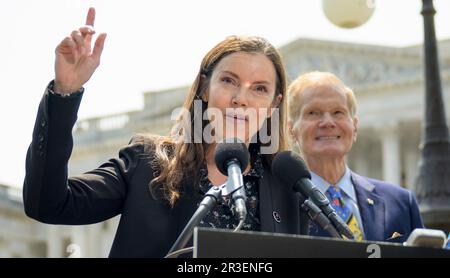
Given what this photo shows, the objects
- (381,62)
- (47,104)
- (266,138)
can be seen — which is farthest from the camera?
(381,62)

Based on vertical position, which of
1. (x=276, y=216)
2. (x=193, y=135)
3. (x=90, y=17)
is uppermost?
(x=90, y=17)

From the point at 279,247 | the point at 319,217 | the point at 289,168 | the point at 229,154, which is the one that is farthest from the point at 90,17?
the point at 279,247

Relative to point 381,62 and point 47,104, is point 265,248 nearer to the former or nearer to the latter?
point 47,104

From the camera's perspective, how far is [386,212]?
23.6ft

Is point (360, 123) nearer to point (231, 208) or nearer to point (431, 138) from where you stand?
point (431, 138)

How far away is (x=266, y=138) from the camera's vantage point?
5.90m

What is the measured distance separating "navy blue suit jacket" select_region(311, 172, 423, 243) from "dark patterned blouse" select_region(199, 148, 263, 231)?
1.54 meters

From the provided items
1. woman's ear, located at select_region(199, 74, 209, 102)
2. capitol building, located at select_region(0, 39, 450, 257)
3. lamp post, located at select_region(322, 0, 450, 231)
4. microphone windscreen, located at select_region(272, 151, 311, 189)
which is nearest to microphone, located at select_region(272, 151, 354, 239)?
microphone windscreen, located at select_region(272, 151, 311, 189)

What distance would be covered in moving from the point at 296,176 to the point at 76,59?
1.04 metres

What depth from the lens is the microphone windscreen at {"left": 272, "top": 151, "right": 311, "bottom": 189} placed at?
17.4ft

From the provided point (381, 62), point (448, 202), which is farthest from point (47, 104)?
point (381, 62)

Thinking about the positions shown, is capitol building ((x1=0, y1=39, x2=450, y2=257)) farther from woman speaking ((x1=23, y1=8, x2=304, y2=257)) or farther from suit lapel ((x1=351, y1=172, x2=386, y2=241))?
woman speaking ((x1=23, y1=8, x2=304, y2=257))
